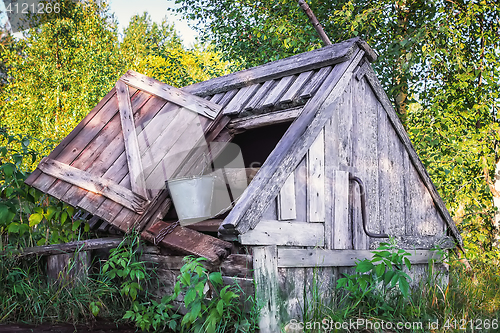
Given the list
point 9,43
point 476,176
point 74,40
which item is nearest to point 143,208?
point 476,176

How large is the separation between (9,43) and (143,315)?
19.1 m

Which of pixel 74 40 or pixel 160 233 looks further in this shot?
pixel 74 40

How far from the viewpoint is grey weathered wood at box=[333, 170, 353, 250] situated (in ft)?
16.9

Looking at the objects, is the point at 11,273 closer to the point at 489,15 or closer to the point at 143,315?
the point at 143,315

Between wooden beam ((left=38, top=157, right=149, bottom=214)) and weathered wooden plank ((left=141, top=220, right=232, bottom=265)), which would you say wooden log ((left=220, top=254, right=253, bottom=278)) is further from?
wooden beam ((left=38, top=157, right=149, bottom=214))

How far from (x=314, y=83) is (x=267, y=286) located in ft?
8.32

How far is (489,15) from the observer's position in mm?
9469

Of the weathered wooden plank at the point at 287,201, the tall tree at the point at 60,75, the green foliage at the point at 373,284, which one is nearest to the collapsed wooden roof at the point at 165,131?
the weathered wooden plank at the point at 287,201

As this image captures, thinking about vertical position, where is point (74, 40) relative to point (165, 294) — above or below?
above

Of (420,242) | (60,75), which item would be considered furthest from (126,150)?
(60,75)

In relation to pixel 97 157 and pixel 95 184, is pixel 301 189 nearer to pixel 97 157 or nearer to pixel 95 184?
pixel 95 184

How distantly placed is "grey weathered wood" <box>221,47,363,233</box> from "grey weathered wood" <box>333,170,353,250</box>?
26.5 inches

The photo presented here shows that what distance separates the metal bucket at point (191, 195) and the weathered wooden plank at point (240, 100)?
132 cm

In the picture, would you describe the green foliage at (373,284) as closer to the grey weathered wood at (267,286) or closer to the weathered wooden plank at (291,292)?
the weathered wooden plank at (291,292)
